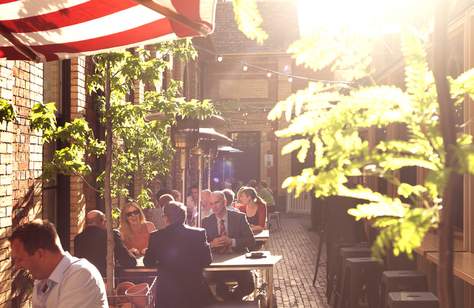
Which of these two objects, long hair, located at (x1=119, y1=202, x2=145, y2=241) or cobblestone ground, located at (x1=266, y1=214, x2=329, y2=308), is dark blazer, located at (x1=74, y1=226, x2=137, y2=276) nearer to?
long hair, located at (x1=119, y1=202, x2=145, y2=241)

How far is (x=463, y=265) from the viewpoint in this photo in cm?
589

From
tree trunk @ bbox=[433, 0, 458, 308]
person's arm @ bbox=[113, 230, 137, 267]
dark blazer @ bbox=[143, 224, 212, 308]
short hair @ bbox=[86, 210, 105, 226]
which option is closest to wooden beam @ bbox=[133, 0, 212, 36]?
tree trunk @ bbox=[433, 0, 458, 308]

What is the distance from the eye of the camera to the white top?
11.1ft

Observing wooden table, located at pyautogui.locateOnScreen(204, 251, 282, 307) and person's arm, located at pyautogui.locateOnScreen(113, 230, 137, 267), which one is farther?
wooden table, located at pyautogui.locateOnScreen(204, 251, 282, 307)

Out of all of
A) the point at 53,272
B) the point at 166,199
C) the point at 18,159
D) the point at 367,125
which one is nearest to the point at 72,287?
the point at 53,272

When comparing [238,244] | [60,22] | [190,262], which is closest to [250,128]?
[238,244]

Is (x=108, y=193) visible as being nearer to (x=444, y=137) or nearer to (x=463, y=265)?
(x=463, y=265)

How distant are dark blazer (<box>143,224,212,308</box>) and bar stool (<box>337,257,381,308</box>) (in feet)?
9.37

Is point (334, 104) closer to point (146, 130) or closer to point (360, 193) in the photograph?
point (360, 193)

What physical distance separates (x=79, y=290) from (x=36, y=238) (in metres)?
0.40

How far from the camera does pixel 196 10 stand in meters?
3.03

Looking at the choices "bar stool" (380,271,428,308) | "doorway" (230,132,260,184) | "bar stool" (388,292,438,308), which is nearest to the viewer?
"bar stool" (388,292,438,308)

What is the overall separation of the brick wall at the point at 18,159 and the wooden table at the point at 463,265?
12.5ft

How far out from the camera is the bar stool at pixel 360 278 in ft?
27.5
